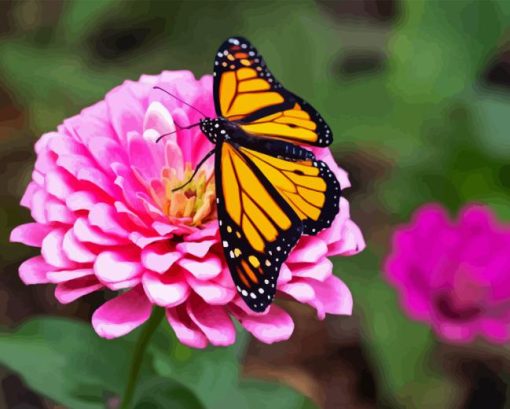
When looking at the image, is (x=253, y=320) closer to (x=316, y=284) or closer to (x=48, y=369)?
(x=316, y=284)

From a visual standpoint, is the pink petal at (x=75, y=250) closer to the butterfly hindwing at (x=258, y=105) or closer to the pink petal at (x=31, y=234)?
the pink petal at (x=31, y=234)

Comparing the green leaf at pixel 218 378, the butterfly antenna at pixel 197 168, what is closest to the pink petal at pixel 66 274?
the butterfly antenna at pixel 197 168

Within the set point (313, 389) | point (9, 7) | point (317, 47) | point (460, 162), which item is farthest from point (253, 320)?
point (9, 7)

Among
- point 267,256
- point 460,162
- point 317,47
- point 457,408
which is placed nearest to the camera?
point 267,256

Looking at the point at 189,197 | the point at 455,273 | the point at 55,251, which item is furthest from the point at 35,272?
the point at 455,273

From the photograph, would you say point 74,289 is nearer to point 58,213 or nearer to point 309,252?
point 58,213

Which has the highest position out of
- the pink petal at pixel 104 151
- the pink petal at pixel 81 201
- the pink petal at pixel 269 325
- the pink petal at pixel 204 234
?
the pink petal at pixel 104 151
